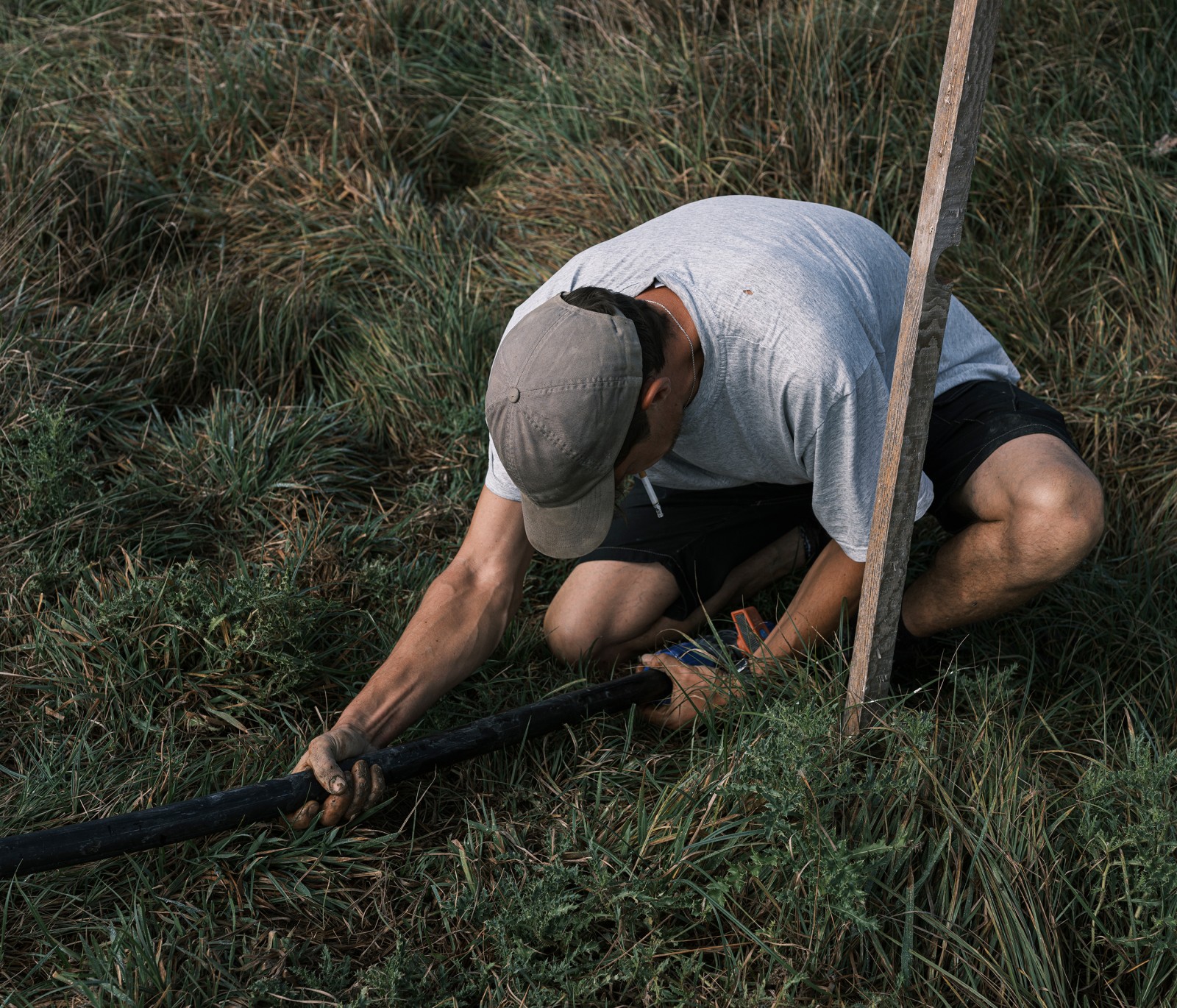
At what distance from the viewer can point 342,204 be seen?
394 cm

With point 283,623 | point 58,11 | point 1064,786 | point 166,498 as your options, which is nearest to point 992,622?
point 1064,786

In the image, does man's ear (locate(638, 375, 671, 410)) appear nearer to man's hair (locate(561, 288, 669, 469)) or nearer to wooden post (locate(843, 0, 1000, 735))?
man's hair (locate(561, 288, 669, 469))

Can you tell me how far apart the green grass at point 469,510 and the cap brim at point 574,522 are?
509 millimetres

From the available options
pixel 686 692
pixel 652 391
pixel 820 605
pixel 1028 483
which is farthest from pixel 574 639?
pixel 1028 483

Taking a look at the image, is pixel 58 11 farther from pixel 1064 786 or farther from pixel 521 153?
pixel 1064 786

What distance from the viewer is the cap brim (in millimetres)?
2092

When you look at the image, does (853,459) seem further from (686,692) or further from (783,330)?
(686,692)

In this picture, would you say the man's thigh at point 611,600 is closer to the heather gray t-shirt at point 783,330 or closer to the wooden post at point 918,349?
the heather gray t-shirt at point 783,330

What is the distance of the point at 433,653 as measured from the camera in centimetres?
233

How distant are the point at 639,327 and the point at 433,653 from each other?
87 cm

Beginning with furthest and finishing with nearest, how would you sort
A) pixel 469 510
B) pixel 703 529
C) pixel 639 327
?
pixel 469 510 < pixel 703 529 < pixel 639 327

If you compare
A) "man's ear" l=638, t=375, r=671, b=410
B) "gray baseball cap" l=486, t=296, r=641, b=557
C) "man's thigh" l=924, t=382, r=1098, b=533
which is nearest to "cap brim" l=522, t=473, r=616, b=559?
"gray baseball cap" l=486, t=296, r=641, b=557

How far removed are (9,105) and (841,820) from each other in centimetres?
418

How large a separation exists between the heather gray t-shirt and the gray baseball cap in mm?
258
